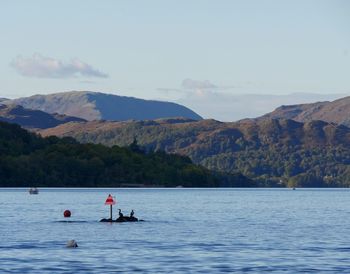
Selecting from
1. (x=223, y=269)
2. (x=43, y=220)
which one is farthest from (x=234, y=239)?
(x=43, y=220)

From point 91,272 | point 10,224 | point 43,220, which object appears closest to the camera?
point 91,272

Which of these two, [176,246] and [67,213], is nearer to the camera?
[176,246]

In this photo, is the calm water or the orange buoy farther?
the orange buoy

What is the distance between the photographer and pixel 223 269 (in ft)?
252

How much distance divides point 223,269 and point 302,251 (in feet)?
55.1

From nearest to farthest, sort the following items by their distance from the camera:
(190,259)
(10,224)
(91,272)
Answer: (91,272), (190,259), (10,224)

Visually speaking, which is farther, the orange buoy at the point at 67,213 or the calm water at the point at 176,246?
the orange buoy at the point at 67,213

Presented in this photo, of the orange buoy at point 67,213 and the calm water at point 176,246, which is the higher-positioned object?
the orange buoy at point 67,213

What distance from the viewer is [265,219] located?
5906 inches

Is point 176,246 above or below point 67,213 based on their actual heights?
below

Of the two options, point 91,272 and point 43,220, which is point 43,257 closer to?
point 91,272

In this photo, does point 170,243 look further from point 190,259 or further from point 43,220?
point 43,220

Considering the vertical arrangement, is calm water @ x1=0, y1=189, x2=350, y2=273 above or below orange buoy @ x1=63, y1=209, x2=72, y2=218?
below

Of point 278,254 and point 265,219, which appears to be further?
point 265,219
